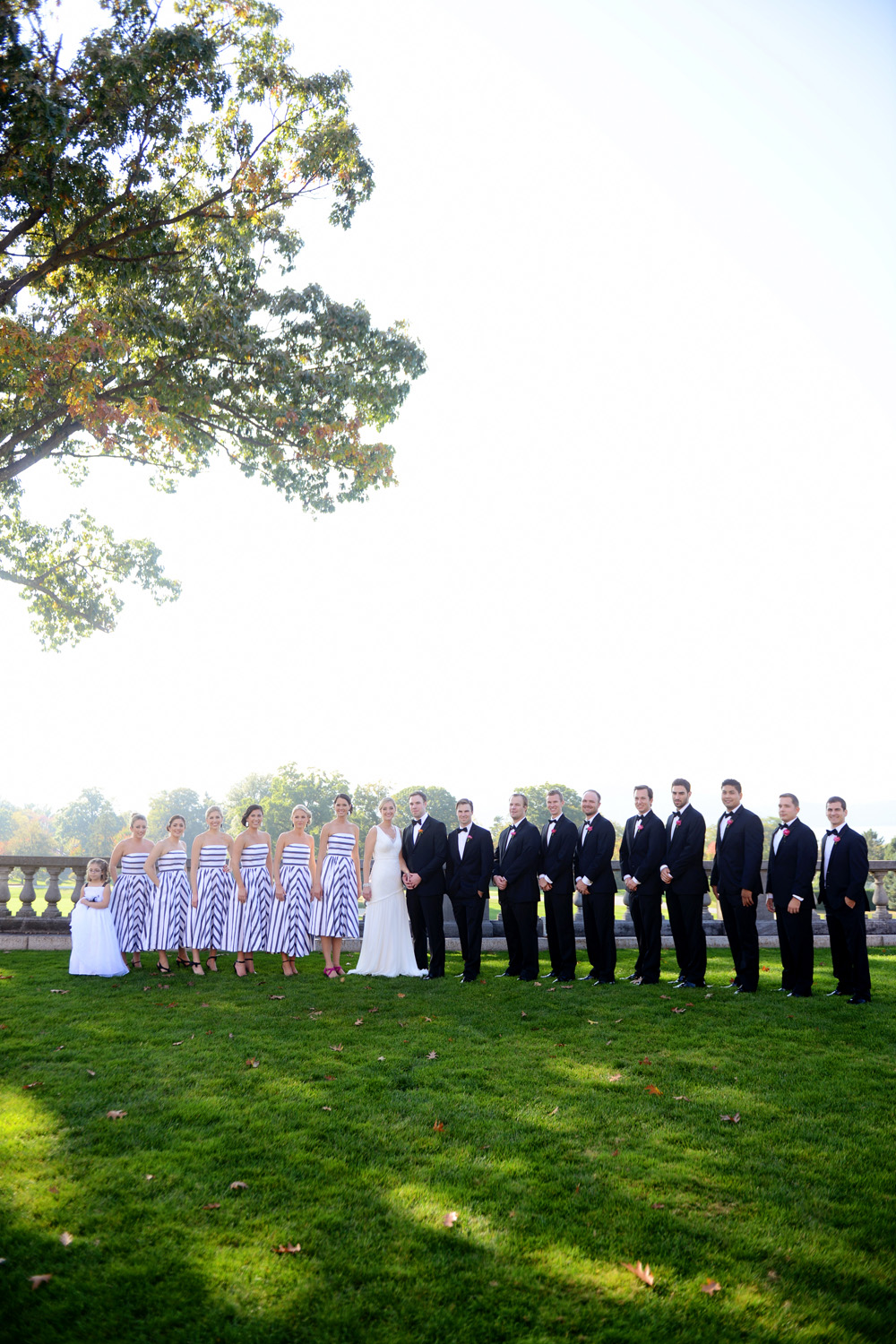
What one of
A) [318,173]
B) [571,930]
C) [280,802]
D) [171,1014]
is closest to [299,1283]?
[171,1014]

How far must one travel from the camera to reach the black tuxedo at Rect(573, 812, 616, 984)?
11258 mm

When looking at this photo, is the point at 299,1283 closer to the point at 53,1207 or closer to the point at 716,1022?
the point at 53,1207

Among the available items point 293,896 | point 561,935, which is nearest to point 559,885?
point 561,935

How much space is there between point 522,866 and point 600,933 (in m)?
1.38

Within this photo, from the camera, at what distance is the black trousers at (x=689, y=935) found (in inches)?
428

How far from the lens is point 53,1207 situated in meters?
4.61

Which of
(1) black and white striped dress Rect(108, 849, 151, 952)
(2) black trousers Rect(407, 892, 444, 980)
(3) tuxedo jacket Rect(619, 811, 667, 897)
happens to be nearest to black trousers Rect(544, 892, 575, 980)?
(3) tuxedo jacket Rect(619, 811, 667, 897)

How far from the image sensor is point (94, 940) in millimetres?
11945

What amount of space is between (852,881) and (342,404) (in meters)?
13.1

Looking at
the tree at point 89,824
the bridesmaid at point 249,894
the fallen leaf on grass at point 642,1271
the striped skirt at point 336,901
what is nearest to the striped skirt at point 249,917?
the bridesmaid at point 249,894

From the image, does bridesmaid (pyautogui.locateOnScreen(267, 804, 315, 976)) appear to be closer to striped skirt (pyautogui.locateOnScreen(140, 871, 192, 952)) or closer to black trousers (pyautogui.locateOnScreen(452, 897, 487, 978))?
striped skirt (pyautogui.locateOnScreen(140, 871, 192, 952))

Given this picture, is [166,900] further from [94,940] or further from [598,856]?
[598,856]

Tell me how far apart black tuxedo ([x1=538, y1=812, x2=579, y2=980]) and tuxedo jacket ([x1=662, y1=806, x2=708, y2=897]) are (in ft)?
4.48

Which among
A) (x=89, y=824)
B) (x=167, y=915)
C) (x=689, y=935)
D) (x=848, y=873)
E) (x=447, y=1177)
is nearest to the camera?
(x=447, y=1177)
